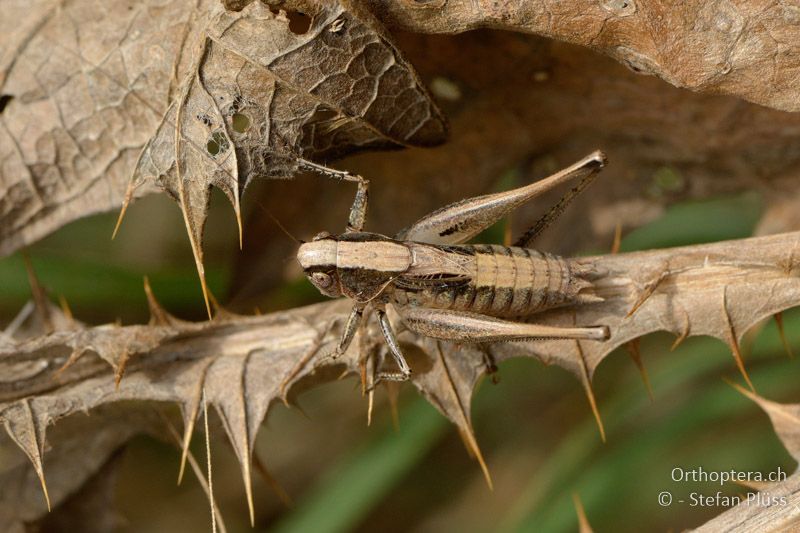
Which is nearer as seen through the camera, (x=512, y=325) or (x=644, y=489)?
(x=512, y=325)

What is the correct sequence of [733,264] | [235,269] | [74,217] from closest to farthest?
[733,264], [74,217], [235,269]

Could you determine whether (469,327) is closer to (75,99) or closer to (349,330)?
(349,330)

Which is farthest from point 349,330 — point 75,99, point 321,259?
point 75,99

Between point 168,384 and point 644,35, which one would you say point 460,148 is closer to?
point 644,35

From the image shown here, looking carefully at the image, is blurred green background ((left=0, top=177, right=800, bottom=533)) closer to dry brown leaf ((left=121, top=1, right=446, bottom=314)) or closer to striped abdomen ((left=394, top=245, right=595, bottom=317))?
striped abdomen ((left=394, top=245, right=595, bottom=317))

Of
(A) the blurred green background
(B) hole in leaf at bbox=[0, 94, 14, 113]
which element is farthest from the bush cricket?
(B) hole in leaf at bbox=[0, 94, 14, 113]

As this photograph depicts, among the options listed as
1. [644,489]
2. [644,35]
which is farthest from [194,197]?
[644,489]

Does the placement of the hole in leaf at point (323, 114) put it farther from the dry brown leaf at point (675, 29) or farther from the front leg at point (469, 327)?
the front leg at point (469, 327)
